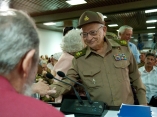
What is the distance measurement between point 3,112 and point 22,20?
0.24 m

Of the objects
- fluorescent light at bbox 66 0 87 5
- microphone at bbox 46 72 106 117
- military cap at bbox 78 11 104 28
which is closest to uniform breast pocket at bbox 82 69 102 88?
microphone at bbox 46 72 106 117

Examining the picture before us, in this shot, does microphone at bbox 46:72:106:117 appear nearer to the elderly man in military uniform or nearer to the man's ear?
the elderly man in military uniform

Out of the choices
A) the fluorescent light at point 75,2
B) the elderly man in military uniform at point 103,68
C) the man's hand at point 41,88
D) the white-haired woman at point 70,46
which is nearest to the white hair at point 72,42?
the white-haired woman at point 70,46

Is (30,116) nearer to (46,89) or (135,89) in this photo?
(46,89)

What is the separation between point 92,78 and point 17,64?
36.1 inches

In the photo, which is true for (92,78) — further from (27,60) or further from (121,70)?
(27,60)

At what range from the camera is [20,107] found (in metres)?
0.38

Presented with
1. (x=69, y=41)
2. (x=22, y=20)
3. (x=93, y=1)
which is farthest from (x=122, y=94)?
(x=93, y=1)

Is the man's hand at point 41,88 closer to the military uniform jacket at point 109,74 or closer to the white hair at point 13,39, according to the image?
the military uniform jacket at point 109,74

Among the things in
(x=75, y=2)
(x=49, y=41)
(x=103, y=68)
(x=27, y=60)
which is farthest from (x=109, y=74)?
(x=49, y=41)

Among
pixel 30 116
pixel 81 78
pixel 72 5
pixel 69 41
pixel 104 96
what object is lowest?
pixel 104 96

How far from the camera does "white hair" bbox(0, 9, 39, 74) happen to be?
1.43ft

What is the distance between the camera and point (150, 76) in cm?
269

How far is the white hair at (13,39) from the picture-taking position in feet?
1.43
